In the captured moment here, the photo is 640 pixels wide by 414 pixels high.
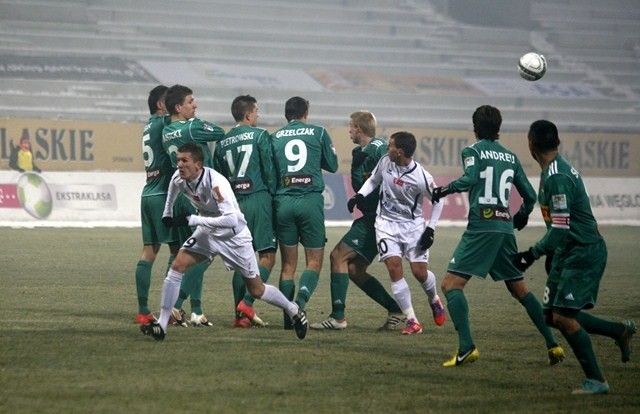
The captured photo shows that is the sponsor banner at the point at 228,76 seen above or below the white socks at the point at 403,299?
above

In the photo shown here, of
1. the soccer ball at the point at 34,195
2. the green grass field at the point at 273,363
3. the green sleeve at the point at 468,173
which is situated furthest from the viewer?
the soccer ball at the point at 34,195

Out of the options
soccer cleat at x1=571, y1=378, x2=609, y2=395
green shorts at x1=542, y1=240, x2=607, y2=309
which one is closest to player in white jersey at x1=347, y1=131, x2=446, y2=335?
green shorts at x1=542, y1=240, x2=607, y2=309

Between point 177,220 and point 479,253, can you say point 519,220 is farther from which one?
point 177,220

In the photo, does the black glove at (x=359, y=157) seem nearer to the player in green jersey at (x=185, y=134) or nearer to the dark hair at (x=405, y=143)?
the dark hair at (x=405, y=143)

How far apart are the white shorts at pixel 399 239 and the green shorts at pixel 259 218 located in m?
1.02

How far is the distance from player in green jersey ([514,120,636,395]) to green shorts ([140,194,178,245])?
13.1 ft

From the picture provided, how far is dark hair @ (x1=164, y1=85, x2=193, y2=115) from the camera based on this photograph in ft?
32.0

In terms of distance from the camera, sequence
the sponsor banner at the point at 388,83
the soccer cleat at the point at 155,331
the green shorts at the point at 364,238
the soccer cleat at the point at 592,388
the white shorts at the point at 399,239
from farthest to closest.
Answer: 1. the sponsor banner at the point at 388,83
2. the green shorts at the point at 364,238
3. the white shorts at the point at 399,239
4. the soccer cleat at the point at 155,331
5. the soccer cleat at the point at 592,388

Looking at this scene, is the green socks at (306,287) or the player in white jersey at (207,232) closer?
the player in white jersey at (207,232)

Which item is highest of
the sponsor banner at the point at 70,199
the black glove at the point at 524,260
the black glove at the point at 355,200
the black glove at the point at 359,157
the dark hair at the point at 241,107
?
the dark hair at the point at 241,107

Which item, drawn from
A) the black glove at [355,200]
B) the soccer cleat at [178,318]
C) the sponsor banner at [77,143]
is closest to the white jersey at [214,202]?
the black glove at [355,200]

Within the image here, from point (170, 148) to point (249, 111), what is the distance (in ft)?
2.69

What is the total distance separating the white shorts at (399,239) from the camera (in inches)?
375

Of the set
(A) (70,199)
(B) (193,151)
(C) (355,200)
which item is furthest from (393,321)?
(A) (70,199)
